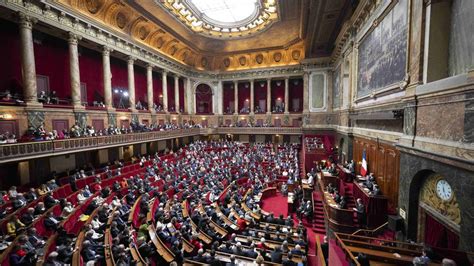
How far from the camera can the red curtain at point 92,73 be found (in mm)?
16203

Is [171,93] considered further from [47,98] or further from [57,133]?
[57,133]

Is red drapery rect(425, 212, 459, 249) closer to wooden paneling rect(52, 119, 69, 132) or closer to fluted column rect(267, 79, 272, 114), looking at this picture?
wooden paneling rect(52, 119, 69, 132)

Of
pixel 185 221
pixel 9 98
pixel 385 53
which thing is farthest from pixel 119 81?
pixel 385 53

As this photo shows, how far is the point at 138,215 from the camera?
864 centimetres

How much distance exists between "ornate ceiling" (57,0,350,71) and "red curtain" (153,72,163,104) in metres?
2.88

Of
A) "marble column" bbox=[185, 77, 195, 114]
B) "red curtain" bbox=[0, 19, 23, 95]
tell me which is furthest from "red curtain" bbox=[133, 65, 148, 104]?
"red curtain" bbox=[0, 19, 23, 95]

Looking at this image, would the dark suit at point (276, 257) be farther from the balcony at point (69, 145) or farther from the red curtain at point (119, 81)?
the red curtain at point (119, 81)

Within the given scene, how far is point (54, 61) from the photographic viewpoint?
14.2 metres

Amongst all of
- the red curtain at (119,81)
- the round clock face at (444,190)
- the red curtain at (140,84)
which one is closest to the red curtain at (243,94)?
the red curtain at (140,84)

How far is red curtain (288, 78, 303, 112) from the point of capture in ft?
91.9

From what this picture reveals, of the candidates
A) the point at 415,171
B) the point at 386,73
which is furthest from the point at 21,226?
the point at 386,73

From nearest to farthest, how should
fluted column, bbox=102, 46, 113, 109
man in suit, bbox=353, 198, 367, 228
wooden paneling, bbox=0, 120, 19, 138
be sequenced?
man in suit, bbox=353, 198, 367, 228, wooden paneling, bbox=0, 120, 19, 138, fluted column, bbox=102, 46, 113, 109

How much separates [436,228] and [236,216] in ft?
19.9

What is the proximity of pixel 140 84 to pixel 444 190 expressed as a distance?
76.2 feet
